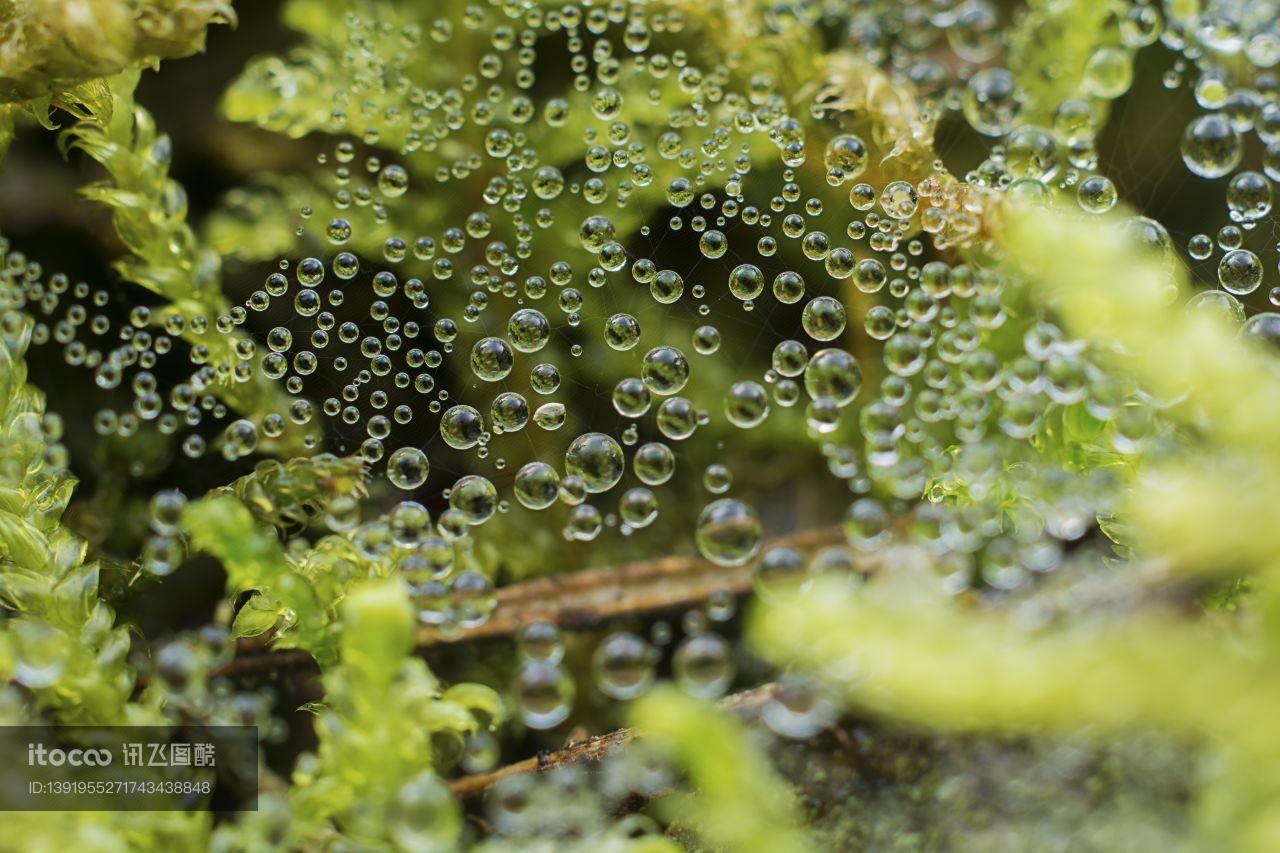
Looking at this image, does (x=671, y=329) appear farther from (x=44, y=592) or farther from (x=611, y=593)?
(x=44, y=592)

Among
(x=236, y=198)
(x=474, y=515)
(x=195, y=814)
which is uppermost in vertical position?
(x=236, y=198)

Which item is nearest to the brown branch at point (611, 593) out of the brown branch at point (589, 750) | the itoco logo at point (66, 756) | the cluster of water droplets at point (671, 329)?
the cluster of water droplets at point (671, 329)

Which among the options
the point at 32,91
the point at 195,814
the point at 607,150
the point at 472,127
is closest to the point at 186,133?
the point at 472,127

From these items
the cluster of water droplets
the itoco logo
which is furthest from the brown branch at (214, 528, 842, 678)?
the itoco logo

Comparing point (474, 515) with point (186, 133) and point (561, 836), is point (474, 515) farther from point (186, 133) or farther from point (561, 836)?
point (186, 133)

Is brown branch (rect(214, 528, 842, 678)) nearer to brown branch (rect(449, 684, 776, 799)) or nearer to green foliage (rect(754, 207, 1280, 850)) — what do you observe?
brown branch (rect(449, 684, 776, 799))

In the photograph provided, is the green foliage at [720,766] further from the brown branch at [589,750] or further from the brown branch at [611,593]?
the brown branch at [611,593]
